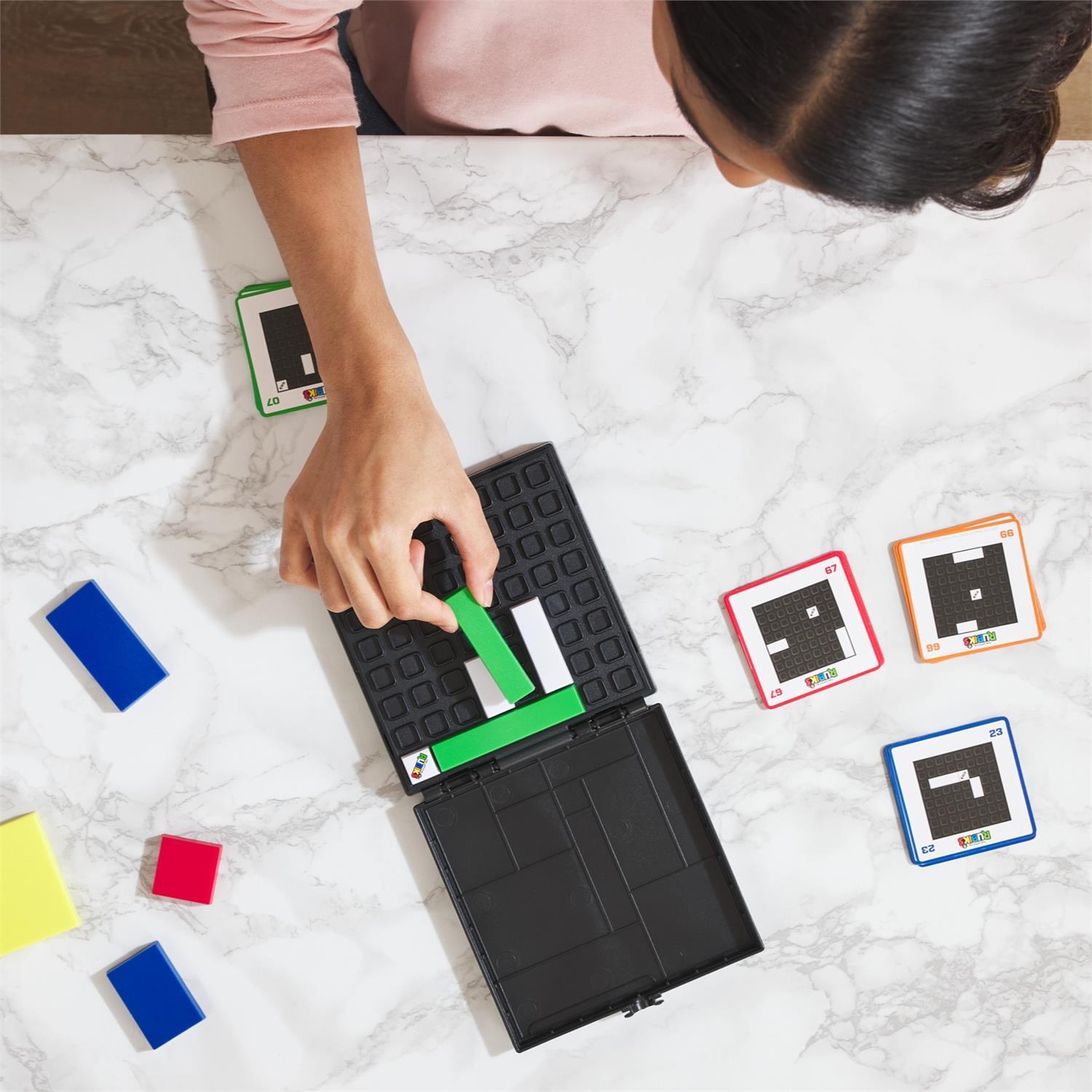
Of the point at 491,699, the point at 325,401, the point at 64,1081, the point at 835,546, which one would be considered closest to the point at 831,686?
the point at 835,546

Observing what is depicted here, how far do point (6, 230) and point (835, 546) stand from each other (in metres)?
0.85

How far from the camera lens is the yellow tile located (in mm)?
821

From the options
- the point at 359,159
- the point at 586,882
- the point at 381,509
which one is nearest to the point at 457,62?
the point at 359,159

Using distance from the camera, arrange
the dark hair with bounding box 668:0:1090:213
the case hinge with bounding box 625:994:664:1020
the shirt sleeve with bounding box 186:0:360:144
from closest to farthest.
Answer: the dark hair with bounding box 668:0:1090:213, the shirt sleeve with bounding box 186:0:360:144, the case hinge with bounding box 625:994:664:1020

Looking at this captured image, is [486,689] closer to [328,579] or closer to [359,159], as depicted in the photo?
[328,579]

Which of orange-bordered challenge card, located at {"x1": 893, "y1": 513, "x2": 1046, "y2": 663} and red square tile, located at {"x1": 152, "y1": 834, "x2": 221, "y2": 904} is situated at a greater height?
red square tile, located at {"x1": 152, "y1": 834, "x2": 221, "y2": 904}

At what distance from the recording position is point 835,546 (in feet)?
2.88

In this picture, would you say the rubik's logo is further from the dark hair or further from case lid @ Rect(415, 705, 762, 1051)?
the dark hair

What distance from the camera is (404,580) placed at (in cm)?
76

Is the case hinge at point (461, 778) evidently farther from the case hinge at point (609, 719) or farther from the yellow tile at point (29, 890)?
the yellow tile at point (29, 890)

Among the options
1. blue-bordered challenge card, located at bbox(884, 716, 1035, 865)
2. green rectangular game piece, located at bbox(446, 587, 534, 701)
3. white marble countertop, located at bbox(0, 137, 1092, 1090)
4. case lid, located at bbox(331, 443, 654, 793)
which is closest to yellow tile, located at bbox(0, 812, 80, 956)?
white marble countertop, located at bbox(0, 137, 1092, 1090)

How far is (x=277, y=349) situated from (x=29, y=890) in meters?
0.56

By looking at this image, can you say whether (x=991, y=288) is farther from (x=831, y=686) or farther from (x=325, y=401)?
(x=325, y=401)

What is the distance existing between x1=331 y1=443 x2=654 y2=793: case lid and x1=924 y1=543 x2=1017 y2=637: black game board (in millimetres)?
307
